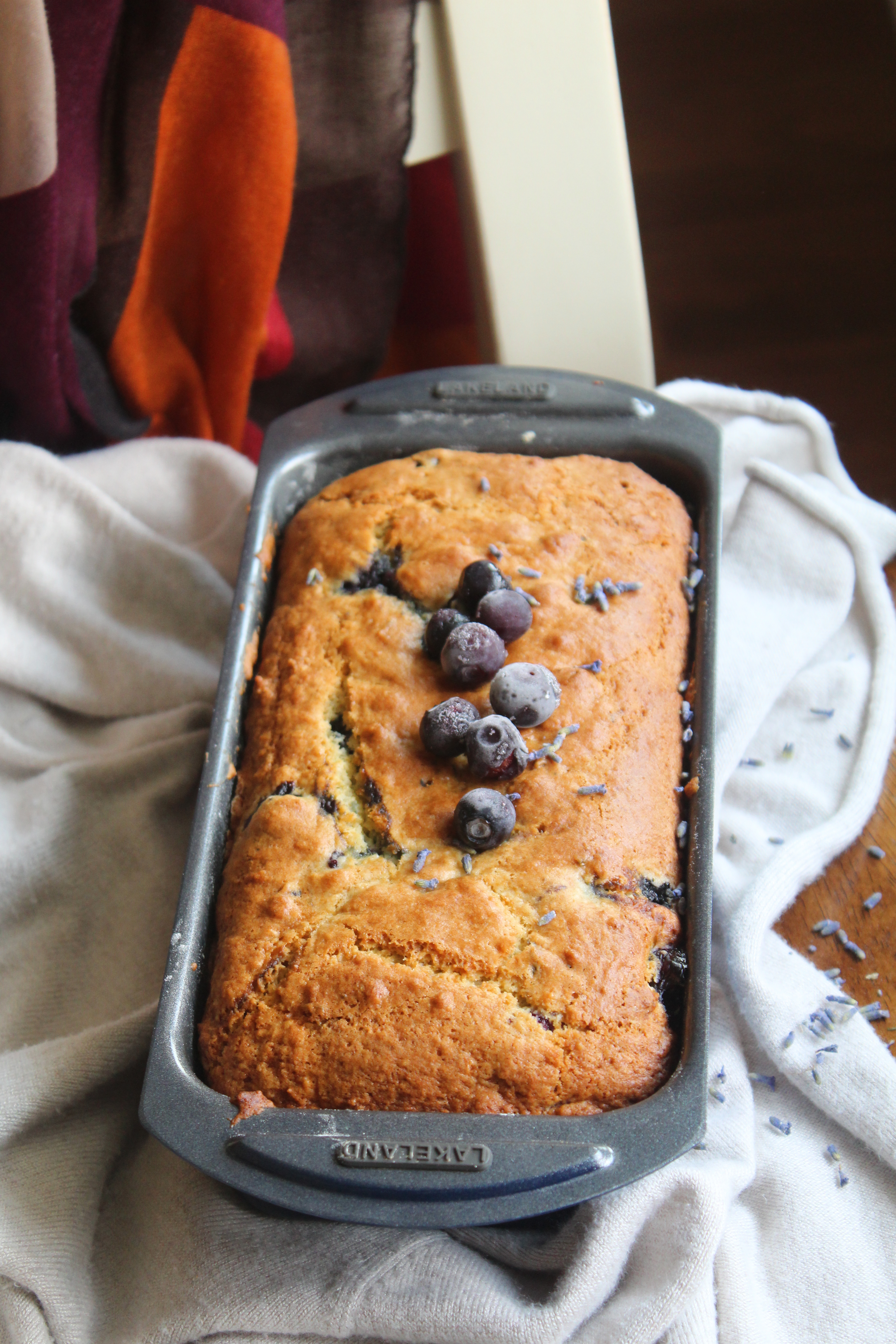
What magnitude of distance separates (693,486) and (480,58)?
2.45ft

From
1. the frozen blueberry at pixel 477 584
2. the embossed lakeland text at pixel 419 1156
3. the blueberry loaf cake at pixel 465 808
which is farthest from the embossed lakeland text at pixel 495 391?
the embossed lakeland text at pixel 419 1156

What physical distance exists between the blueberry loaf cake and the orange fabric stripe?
20.5 inches

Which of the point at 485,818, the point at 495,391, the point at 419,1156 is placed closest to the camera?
the point at 419,1156

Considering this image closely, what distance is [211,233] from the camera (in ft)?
5.78

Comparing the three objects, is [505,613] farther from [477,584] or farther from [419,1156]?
[419,1156]

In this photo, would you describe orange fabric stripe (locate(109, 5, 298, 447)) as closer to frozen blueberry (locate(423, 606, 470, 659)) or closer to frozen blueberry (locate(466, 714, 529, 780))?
frozen blueberry (locate(423, 606, 470, 659))

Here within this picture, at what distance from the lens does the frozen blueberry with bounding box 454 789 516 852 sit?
1.16 m

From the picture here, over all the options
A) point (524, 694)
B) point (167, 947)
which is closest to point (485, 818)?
point (524, 694)

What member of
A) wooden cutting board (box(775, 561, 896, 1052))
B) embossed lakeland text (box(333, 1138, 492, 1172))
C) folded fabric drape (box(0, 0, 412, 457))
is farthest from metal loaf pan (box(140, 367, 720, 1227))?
folded fabric drape (box(0, 0, 412, 457))

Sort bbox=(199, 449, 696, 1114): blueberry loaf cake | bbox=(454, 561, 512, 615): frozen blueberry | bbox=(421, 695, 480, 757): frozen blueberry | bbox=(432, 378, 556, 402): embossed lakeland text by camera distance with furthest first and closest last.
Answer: bbox=(432, 378, 556, 402): embossed lakeland text, bbox=(454, 561, 512, 615): frozen blueberry, bbox=(421, 695, 480, 757): frozen blueberry, bbox=(199, 449, 696, 1114): blueberry loaf cake

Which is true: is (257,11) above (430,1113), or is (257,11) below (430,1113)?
above

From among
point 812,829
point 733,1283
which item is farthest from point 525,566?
point 733,1283

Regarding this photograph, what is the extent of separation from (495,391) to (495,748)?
0.58m

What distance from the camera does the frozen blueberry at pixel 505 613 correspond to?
1277 mm
